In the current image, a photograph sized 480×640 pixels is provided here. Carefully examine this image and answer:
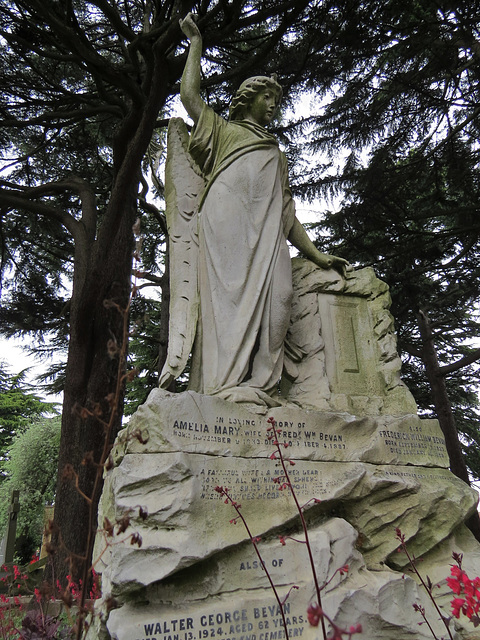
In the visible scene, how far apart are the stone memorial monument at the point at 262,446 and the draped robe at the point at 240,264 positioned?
0.01 meters

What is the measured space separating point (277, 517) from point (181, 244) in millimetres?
2079

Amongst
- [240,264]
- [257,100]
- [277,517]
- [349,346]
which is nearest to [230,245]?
[240,264]

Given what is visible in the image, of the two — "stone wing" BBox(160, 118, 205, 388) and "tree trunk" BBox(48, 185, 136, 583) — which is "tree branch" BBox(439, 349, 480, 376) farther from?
"stone wing" BBox(160, 118, 205, 388)

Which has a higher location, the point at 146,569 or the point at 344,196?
the point at 344,196

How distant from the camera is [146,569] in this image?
8.25ft

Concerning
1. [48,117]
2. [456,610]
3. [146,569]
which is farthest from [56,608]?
[48,117]

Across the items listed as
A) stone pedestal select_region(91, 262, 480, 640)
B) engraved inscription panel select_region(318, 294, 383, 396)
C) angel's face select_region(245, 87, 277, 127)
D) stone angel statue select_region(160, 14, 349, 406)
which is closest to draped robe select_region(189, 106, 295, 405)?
stone angel statue select_region(160, 14, 349, 406)

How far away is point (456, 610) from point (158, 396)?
1.75m

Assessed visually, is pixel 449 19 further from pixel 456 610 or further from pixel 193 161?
pixel 456 610

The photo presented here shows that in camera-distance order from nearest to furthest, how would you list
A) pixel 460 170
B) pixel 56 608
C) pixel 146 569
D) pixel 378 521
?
pixel 146 569 → pixel 378 521 → pixel 56 608 → pixel 460 170

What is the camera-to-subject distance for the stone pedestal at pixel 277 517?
2.57 m

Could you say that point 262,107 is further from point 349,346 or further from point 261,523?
point 261,523

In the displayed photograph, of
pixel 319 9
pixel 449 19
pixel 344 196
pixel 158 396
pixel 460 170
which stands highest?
pixel 319 9

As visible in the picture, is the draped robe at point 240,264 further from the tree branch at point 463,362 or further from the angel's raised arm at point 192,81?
the tree branch at point 463,362
